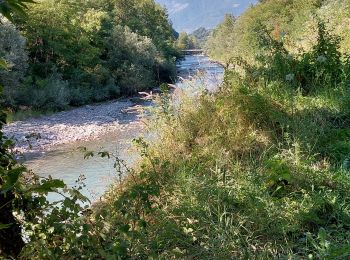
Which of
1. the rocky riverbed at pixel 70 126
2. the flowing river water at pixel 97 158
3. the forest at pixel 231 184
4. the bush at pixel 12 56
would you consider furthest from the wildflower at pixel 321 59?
the bush at pixel 12 56

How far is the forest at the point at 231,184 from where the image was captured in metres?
2.12

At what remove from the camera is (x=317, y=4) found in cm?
2422

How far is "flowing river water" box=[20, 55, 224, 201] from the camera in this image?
5.71 metres

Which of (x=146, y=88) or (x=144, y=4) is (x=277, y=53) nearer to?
(x=146, y=88)

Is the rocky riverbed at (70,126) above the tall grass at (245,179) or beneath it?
beneath

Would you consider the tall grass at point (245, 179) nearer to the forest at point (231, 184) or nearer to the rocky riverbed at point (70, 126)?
the forest at point (231, 184)

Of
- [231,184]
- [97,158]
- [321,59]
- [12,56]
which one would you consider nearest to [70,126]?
[12,56]

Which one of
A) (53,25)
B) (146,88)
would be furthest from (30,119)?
(146,88)

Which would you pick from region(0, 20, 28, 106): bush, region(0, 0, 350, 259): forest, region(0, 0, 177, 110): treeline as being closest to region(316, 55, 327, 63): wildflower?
region(0, 0, 350, 259): forest

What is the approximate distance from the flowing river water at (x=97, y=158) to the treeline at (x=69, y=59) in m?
7.27

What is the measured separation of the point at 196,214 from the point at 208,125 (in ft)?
6.29

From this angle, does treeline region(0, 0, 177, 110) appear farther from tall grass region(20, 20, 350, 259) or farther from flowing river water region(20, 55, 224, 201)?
tall grass region(20, 20, 350, 259)

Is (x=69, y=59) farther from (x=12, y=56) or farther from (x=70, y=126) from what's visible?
(x=70, y=126)

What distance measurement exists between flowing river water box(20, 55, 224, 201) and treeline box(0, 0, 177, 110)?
7272 mm
